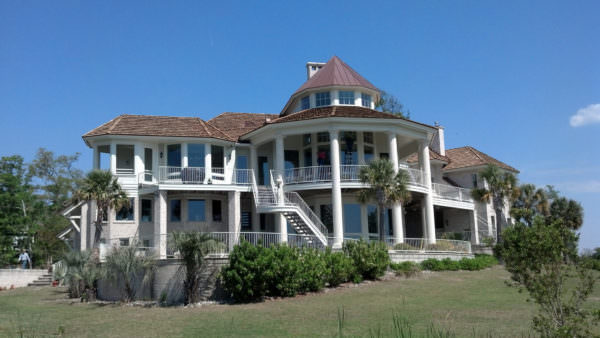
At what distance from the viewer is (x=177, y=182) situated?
2972 cm

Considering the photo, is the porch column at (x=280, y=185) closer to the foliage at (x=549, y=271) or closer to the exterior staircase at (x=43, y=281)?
the exterior staircase at (x=43, y=281)

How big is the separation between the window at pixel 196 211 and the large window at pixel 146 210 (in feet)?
7.16

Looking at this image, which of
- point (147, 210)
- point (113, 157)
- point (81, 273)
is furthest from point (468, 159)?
point (81, 273)

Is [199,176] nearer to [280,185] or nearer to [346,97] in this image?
[280,185]

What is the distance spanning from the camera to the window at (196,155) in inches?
1212

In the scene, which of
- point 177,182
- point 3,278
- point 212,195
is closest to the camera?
point 177,182

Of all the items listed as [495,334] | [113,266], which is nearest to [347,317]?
[495,334]

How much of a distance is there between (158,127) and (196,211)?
535 cm

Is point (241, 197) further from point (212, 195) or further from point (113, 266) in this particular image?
point (113, 266)

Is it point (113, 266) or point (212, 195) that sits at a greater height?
point (212, 195)

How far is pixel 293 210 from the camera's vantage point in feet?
90.2

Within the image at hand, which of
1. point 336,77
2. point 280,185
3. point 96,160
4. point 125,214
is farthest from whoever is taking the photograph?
point 336,77

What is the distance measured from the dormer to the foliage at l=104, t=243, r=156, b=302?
1554cm

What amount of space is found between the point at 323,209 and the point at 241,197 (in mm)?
5043
